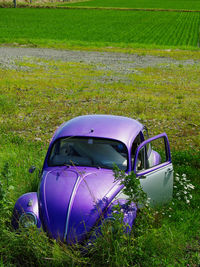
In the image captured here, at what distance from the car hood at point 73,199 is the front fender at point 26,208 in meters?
0.07

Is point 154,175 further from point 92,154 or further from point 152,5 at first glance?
point 152,5

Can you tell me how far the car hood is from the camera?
3936 mm

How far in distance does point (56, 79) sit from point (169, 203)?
13602 millimetres

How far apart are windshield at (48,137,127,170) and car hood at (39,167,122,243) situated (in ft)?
0.45

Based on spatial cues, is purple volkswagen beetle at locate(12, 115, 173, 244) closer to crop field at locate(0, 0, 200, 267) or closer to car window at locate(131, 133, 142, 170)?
car window at locate(131, 133, 142, 170)

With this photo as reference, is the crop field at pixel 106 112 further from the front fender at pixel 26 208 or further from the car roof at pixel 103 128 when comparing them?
the car roof at pixel 103 128

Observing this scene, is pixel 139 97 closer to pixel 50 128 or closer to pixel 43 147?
pixel 50 128

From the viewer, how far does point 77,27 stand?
52.2 m

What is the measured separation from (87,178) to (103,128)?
1045 millimetres

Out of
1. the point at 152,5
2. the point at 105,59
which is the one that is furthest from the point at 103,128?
the point at 152,5

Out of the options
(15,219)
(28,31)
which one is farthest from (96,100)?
(28,31)

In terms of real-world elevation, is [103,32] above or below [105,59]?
above

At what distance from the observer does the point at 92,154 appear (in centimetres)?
490

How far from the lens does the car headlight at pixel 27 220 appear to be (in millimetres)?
4055
